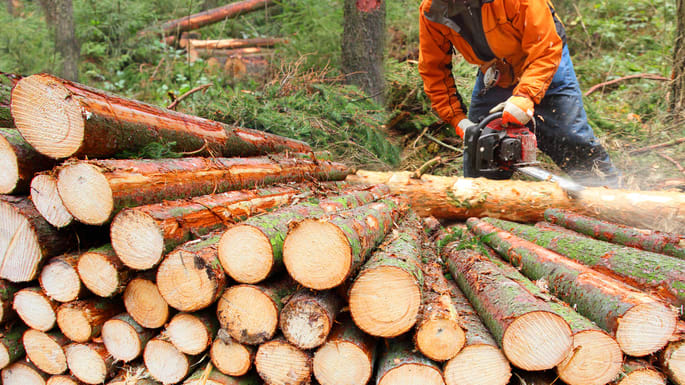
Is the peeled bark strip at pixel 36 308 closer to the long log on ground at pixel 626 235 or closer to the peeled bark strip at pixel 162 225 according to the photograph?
the peeled bark strip at pixel 162 225

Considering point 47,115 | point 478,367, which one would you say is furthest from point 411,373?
point 47,115

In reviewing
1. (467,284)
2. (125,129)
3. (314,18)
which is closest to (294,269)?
(467,284)

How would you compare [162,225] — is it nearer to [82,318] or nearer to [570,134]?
[82,318]

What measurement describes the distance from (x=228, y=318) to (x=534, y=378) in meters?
1.30

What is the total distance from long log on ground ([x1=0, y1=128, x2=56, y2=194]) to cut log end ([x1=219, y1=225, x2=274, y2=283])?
1.10 metres

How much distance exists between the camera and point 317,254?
1.46 metres

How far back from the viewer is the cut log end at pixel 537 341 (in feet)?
4.60

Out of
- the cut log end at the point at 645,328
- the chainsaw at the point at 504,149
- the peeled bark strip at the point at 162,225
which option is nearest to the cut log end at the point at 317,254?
the peeled bark strip at the point at 162,225

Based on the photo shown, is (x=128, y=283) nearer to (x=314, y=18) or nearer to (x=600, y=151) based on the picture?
(x=600, y=151)

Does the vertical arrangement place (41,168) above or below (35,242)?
above

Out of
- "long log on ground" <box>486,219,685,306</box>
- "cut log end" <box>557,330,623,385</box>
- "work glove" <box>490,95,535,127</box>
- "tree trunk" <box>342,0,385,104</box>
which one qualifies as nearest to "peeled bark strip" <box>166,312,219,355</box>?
"cut log end" <box>557,330,623,385</box>

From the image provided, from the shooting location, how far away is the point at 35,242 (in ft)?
5.62

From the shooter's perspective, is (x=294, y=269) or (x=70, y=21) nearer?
(x=294, y=269)

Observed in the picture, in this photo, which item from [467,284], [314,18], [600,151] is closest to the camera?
Answer: [467,284]
